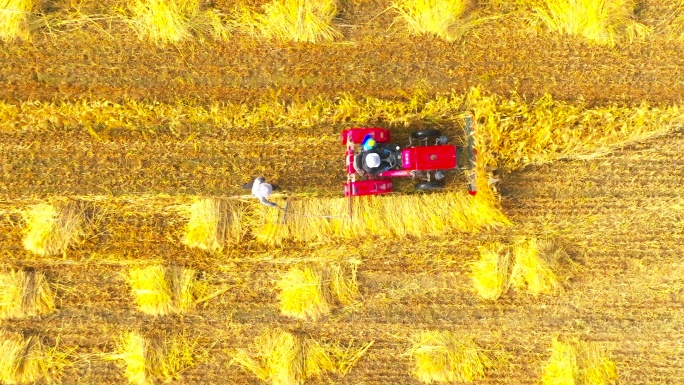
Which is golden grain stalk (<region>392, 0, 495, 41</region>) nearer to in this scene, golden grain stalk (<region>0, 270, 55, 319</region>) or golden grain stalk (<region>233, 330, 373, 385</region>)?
golden grain stalk (<region>233, 330, 373, 385</region>)

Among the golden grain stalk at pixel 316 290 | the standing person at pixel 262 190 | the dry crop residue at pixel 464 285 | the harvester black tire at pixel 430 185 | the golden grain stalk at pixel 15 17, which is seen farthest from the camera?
the dry crop residue at pixel 464 285

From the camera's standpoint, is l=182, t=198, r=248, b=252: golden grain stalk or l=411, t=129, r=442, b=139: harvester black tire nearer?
l=411, t=129, r=442, b=139: harvester black tire

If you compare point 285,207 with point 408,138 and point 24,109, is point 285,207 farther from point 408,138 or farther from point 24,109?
point 24,109

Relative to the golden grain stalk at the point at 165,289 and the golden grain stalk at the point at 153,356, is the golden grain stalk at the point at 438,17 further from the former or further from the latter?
the golden grain stalk at the point at 153,356

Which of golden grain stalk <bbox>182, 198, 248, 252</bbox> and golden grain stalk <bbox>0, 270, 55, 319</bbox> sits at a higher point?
golden grain stalk <bbox>182, 198, 248, 252</bbox>

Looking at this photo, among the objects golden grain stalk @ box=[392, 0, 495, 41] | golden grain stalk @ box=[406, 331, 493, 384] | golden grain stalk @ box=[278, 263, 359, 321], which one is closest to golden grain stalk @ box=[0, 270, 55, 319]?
golden grain stalk @ box=[278, 263, 359, 321]

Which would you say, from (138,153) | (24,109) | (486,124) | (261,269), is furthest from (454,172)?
(24,109)

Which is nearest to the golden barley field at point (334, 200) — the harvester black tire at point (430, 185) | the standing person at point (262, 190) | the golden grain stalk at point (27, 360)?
the golden grain stalk at point (27, 360)
